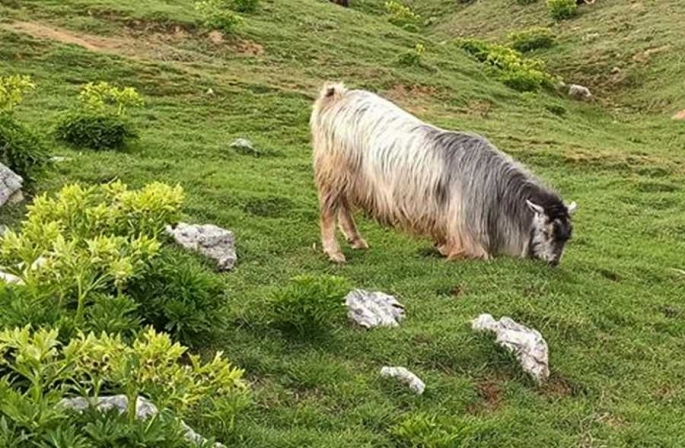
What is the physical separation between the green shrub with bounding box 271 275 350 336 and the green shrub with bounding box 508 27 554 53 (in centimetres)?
2954

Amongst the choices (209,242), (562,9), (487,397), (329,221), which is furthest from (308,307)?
(562,9)

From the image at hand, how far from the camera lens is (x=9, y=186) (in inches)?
369

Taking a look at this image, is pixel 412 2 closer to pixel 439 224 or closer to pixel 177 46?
pixel 177 46

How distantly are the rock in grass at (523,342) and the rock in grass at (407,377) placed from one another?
0.99 meters

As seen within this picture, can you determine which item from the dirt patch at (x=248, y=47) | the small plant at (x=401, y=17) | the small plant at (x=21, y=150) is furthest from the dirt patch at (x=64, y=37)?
the small plant at (x=401, y=17)

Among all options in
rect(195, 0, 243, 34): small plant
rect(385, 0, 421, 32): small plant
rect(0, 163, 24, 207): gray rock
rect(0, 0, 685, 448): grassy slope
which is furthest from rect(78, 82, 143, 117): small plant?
rect(385, 0, 421, 32): small plant

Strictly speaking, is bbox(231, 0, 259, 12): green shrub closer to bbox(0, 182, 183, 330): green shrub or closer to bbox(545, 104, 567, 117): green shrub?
bbox(545, 104, 567, 117): green shrub

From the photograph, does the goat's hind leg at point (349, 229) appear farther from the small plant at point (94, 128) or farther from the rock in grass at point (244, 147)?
the rock in grass at point (244, 147)

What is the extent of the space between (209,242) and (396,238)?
3.37 metres

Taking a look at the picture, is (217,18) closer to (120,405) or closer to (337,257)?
(337,257)

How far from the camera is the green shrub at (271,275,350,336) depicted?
23.4ft

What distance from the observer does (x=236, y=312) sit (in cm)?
740

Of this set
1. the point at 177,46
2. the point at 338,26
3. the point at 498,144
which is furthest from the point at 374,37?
the point at 498,144

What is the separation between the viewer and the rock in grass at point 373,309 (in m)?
7.64
